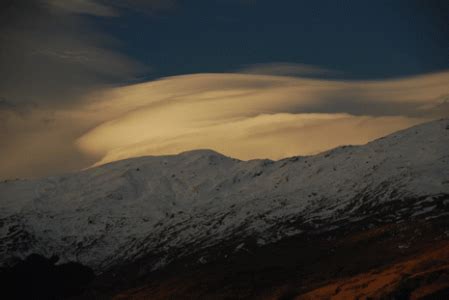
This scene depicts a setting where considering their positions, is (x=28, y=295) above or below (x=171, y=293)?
above

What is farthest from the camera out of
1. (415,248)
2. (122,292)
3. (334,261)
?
(122,292)

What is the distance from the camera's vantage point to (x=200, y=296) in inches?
5330

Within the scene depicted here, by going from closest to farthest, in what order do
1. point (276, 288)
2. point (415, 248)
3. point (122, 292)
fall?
point (276, 288), point (415, 248), point (122, 292)

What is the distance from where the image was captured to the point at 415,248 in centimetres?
13375

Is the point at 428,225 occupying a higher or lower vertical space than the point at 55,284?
lower

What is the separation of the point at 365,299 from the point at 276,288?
196 feet

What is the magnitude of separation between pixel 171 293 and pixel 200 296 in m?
13.1

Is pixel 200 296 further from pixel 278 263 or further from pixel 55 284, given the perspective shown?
pixel 55 284

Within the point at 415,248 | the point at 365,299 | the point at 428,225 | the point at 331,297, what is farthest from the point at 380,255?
the point at 365,299

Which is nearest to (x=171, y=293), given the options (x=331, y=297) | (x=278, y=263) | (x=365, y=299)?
(x=278, y=263)

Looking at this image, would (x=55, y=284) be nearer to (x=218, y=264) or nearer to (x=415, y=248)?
(x=415, y=248)

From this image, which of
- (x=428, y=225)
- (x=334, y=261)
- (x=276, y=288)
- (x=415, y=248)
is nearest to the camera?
(x=276, y=288)

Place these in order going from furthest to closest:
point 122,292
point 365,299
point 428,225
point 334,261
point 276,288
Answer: point 122,292 → point 428,225 → point 334,261 → point 276,288 → point 365,299

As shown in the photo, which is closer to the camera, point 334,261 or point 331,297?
point 331,297
